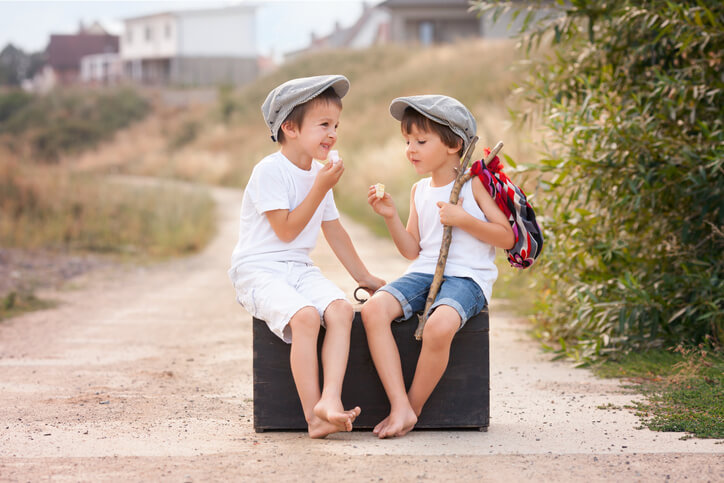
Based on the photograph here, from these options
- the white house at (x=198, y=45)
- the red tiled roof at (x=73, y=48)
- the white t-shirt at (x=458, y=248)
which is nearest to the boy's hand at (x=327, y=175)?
the white t-shirt at (x=458, y=248)

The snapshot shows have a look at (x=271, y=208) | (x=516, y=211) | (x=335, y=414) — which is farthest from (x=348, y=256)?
(x=335, y=414)

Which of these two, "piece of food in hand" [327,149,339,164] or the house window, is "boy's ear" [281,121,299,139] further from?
the house window

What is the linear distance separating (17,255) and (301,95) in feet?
27.5

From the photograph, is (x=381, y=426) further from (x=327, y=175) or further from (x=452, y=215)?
(x=327, y=175)

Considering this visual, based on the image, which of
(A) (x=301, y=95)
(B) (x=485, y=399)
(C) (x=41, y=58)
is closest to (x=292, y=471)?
(B) (x=485, y=399)

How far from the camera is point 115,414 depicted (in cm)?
399

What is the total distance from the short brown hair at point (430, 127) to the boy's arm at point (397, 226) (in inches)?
13.2

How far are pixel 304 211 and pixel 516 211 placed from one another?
3.08 ft

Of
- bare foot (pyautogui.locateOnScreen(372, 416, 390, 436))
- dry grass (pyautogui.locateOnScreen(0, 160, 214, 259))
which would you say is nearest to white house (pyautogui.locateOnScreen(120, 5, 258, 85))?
dry grass (pyautogui.locateOnScreen(0, 160, 214, 259))

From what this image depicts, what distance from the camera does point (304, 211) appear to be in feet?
12.0

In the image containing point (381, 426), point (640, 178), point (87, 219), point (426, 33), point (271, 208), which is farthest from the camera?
point (426, 33)

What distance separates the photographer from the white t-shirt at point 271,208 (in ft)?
12.2

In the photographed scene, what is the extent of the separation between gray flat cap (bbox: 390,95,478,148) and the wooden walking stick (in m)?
0.07

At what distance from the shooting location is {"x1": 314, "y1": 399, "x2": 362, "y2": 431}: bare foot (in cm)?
329
